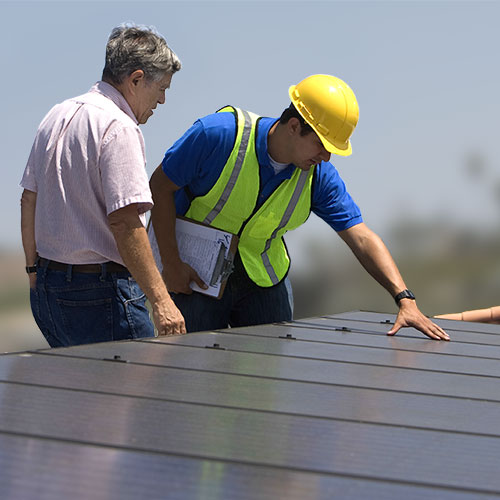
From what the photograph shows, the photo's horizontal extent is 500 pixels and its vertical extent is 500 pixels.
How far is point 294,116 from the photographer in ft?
13.4

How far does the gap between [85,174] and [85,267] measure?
364 mm

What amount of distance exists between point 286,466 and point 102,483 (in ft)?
1.20

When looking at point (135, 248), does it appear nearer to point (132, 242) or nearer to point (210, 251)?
point (132, 242)

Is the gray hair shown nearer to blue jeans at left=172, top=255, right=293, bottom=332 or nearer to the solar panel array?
the solar panel array

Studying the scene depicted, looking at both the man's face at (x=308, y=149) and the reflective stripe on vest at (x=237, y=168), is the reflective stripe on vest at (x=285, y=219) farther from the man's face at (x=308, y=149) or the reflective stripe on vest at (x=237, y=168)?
the reflective stripe on vest at (x=237, y=168)

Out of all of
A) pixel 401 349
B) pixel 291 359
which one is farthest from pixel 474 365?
pixel 291 359

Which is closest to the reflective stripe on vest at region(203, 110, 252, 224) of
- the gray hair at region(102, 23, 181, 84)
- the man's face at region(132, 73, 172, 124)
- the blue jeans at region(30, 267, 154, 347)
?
the man's face at region(132, 73, 172, 124)

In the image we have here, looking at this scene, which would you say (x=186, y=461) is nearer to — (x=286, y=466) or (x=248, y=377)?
(x=286, y=466)

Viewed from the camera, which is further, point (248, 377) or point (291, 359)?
point (291, 359)

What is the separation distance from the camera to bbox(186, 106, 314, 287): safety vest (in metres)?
4.06

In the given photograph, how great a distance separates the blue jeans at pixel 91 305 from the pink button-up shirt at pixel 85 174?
0.25ft

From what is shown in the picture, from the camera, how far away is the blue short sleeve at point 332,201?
4293 mm

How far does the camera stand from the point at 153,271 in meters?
3.14

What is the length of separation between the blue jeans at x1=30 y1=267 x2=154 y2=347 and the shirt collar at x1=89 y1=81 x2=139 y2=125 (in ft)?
2.06
